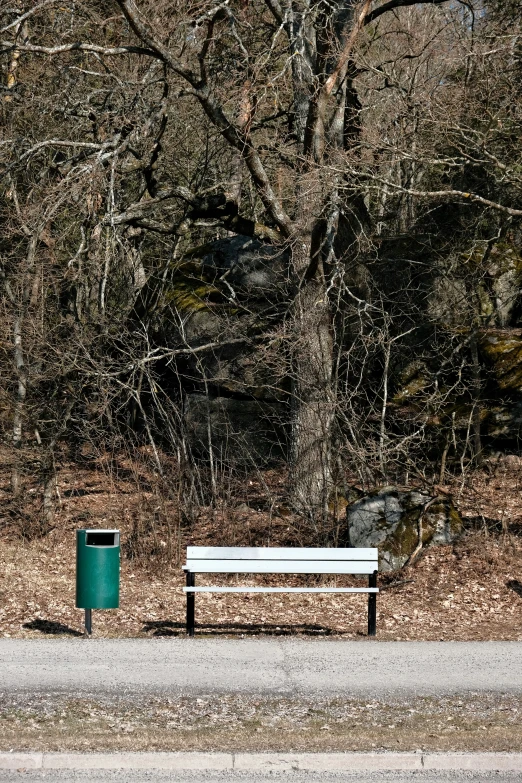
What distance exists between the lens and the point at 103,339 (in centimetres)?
1554

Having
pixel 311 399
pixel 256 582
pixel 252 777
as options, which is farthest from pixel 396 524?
pixel 252 777

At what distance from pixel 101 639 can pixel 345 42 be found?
8313 millimetres

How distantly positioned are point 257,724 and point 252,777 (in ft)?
2.76

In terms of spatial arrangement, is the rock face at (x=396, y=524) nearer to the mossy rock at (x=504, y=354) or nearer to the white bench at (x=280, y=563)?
the white bench at (x=280, y=563)

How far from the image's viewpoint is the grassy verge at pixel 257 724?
6.01 meters

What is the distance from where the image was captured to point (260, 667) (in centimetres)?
809

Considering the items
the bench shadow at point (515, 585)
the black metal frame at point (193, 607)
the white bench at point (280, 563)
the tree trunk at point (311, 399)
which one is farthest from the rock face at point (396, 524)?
the white bench at point (280, 563)

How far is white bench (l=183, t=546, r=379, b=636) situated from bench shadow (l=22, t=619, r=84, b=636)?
1.20 metres

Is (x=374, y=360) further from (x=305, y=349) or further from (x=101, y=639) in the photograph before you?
(x=101, y=639)

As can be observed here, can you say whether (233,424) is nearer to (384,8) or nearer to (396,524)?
(396,524)

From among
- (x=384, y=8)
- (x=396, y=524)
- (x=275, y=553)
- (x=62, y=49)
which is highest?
(x=384, y=8)

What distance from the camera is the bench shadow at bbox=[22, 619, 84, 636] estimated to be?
32.6 ft

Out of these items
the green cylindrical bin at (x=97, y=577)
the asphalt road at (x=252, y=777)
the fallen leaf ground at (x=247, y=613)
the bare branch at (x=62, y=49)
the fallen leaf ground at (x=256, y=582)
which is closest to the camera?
the asphalt road at (x=252, y=777)

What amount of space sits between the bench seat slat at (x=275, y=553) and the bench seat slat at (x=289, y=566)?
0.05 metres
